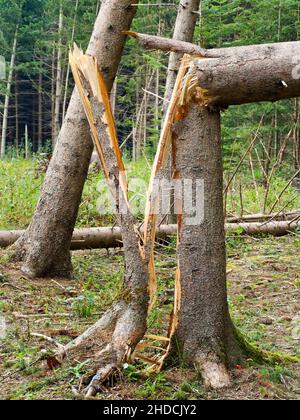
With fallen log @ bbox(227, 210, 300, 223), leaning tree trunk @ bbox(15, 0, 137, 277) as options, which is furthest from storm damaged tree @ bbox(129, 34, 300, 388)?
fallen log @ bbox(227, 210, 300, 223)

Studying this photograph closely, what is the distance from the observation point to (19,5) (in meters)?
Result: 29.1

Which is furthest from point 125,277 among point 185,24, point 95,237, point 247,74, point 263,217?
point 263,217

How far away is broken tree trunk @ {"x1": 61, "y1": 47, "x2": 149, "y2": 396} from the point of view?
3.50 m

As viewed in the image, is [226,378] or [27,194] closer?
[226,378]

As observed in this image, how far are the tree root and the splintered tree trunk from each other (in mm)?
266

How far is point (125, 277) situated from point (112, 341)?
1.39ft

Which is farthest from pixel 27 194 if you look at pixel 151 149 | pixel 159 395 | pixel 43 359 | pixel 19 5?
pixel 19 5

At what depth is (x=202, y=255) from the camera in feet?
11.7

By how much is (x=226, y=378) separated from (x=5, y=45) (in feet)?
88.8

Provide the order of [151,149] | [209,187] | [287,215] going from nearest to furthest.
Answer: [209,187] → [287,215] → [151,149]

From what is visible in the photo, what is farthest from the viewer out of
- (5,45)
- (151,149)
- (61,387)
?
(5,45)

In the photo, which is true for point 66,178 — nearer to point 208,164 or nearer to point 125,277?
point 125,277
